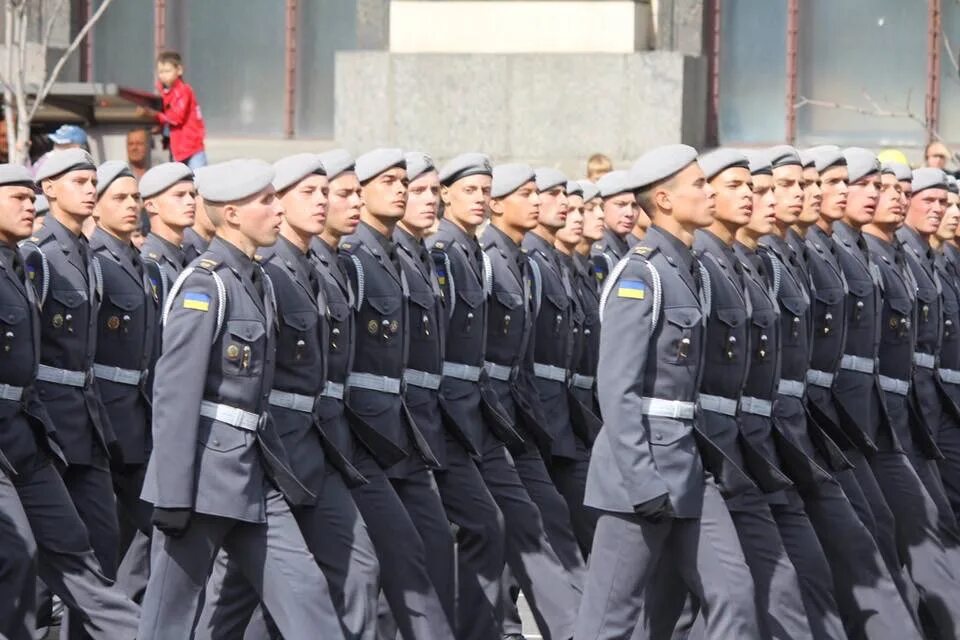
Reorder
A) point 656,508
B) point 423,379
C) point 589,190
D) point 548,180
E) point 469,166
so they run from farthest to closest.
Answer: point 589,190, point 548,180, point 469,166, point 423,379, point 656,508

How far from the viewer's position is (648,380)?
28.6 feet

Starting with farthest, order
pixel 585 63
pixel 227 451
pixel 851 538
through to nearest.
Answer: pixel 585 63
pixel 851 538
pixel 227 451

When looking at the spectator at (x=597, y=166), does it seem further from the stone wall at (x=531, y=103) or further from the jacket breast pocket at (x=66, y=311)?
the jacket breast pocket at (x=66, y=311)

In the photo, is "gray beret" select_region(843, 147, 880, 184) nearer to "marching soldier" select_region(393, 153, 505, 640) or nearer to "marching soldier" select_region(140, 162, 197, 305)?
"marching soldier" select_region(393, 153, 505, 640)

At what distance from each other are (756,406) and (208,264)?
6.93ft

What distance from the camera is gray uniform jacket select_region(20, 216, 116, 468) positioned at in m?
10.2

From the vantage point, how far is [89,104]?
55.6ft

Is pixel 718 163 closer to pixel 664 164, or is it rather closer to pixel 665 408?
pixel 664 164

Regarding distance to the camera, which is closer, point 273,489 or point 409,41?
point 273,489

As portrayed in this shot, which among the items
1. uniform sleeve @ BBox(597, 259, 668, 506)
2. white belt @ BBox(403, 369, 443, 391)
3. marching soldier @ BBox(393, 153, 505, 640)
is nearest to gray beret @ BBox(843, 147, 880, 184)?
marching soldier @ BBox(393, 153, 505, 640)

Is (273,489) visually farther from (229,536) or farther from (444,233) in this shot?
(444,233)

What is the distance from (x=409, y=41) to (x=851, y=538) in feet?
30.5

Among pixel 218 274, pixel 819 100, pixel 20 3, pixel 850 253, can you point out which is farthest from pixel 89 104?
pixel 218 274

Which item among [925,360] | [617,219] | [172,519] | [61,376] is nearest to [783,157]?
[925,360]
